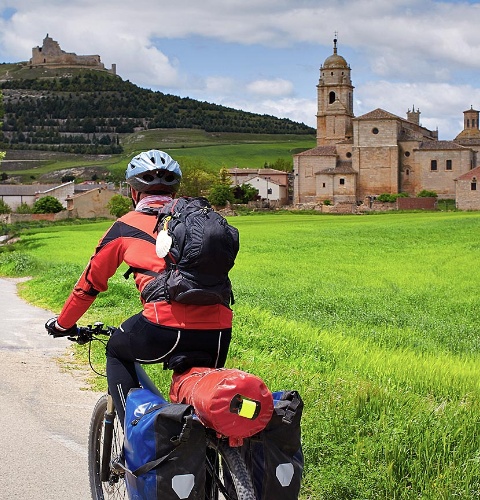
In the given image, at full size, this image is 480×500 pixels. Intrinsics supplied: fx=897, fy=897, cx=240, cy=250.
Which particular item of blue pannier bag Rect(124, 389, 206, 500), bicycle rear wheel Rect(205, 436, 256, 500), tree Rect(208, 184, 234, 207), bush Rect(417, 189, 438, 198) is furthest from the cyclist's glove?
bush Rect(417, 189, 438, 198)

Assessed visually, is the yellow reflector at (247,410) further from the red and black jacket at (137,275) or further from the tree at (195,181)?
the tree at (195,181)

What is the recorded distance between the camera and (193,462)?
388cm

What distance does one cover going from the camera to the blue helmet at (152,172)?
17.0ft

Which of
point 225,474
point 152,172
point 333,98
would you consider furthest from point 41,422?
point 333,98

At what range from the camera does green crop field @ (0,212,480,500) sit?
5559 millimetres

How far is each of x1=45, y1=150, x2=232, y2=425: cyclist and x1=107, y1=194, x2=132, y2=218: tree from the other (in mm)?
91975

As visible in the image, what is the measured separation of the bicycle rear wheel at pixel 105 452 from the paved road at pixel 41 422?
0.48 m

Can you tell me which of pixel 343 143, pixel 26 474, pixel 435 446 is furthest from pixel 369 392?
pixel 343 143

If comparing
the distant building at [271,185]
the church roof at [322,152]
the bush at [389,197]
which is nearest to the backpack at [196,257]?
the bush at [389,197]

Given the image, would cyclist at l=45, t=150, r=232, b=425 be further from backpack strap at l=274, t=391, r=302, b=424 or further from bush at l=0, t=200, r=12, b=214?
bush at l=0, t=200, r=12, b=214

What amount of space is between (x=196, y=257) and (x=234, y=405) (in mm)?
852

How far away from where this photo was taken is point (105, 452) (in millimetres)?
5320

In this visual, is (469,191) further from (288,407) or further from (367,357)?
(288,407)

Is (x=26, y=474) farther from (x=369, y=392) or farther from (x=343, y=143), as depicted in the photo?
(x=343, y=143)
